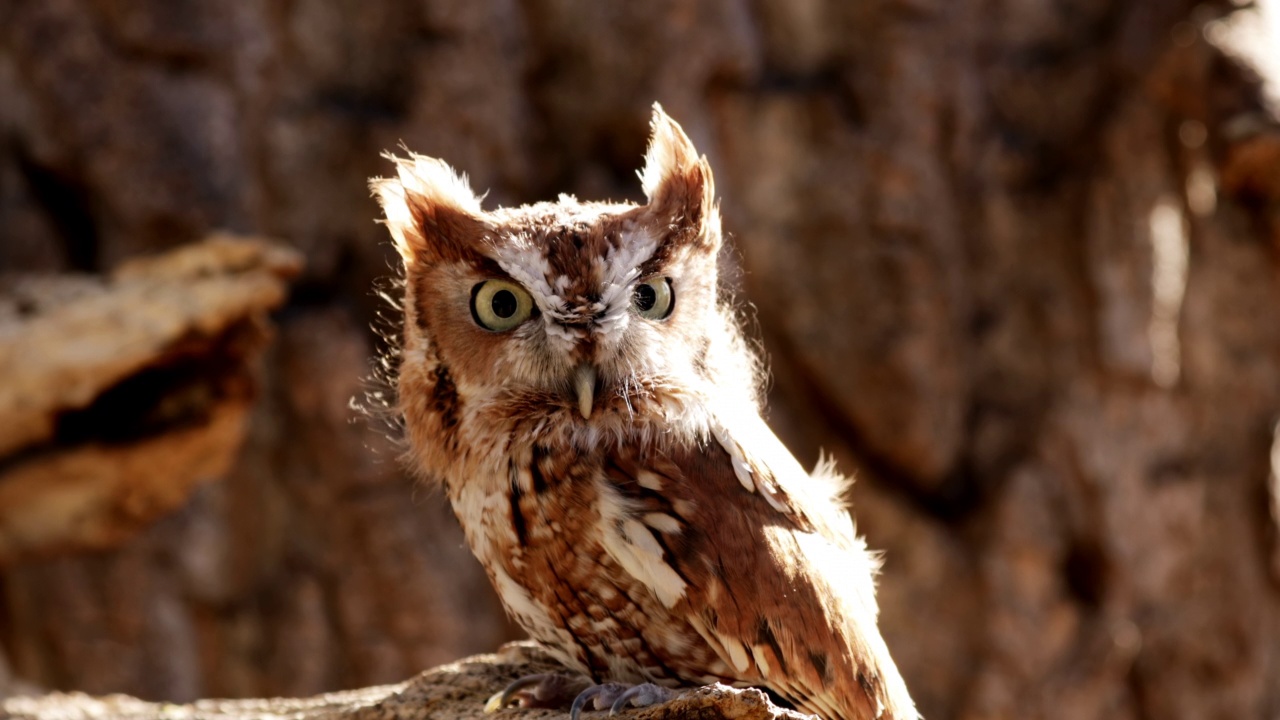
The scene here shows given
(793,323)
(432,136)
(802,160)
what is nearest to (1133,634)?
(793,323)

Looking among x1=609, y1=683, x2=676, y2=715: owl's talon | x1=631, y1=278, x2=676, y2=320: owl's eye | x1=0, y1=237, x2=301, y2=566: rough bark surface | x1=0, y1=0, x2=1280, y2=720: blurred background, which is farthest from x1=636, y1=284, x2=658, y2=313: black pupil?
x1=0, y1=0, x2=1280, y2=720: blurred background

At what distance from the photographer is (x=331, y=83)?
5074mm

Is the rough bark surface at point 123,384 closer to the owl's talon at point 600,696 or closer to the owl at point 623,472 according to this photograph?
the owl at point 623,472

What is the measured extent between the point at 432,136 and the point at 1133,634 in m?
3.91

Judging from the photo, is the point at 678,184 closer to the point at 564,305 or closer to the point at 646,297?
the point at 646,297

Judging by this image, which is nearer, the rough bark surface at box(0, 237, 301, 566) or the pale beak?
the pale beak

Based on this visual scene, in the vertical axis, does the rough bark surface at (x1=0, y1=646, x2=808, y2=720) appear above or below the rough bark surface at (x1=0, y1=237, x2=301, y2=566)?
below

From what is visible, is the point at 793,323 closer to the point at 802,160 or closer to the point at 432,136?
the point at 802,160

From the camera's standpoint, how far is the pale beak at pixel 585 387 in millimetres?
1674

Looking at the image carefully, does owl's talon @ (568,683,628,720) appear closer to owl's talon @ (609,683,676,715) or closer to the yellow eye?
owl's talon @ (609,683,676,715)

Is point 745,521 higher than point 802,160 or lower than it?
lower

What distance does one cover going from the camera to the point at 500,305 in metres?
1.75

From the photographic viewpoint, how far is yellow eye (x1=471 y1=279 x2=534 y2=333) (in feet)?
5.65

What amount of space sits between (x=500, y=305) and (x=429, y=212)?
23 centimetres
